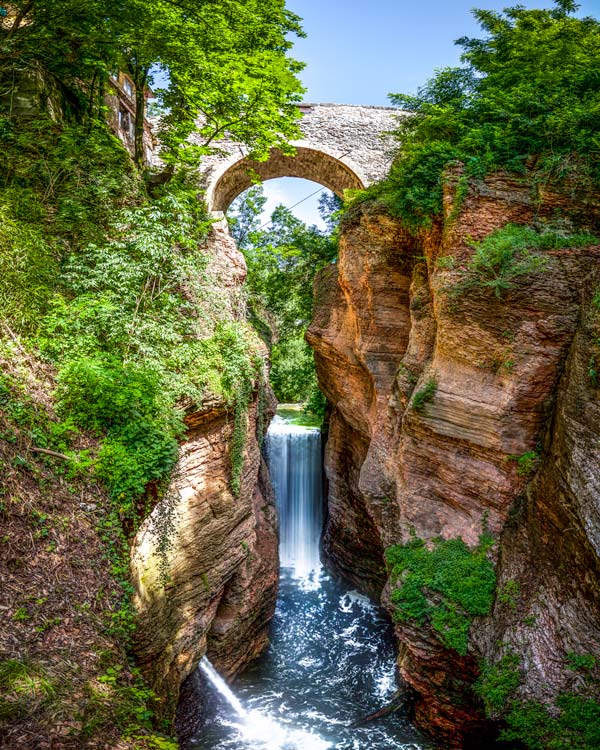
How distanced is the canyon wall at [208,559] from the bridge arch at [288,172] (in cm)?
763

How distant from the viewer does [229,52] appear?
834 cm

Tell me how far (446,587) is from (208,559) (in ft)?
13.0

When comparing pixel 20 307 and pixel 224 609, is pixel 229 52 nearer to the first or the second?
pixel 20 307

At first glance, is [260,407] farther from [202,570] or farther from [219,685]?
[219,685]

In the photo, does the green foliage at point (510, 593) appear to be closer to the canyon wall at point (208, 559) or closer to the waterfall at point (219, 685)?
the canyon wall at point (208, 559)

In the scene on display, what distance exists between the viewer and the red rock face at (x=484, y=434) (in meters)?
5.88

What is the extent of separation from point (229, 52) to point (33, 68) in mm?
3361

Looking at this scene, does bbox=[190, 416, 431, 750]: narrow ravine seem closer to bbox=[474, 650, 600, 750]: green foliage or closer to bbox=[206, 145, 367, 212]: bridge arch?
bbox=[474, 650, 600, 750]: green foliage

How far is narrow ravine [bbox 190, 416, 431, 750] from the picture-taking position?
8164 mm

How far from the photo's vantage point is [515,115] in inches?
289

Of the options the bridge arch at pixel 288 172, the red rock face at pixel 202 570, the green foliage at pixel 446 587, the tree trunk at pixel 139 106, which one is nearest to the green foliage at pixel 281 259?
the bridge arch at pixel 288 172

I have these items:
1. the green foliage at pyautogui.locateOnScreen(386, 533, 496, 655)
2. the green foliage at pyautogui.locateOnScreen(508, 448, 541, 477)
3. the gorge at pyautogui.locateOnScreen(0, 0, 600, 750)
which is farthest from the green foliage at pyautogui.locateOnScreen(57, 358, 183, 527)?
the green foliage at pyautogui.locateOnScreen(508, 448, 541, 477)

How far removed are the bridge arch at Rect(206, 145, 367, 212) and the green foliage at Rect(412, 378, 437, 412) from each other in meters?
10.8

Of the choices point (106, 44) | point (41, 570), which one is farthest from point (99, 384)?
point (106, 44)
